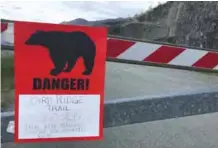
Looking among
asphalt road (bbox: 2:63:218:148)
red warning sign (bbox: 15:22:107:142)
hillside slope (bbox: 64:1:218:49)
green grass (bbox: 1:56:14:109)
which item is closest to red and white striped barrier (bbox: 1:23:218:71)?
asphalt road (bbox: 2:63:218:148)

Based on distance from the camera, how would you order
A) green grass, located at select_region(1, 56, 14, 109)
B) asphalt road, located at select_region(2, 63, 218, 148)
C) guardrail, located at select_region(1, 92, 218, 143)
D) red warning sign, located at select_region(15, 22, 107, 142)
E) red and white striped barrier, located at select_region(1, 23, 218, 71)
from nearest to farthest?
1. red warning sign, located at select_region(15, 22, 107, 142)
2. guardrail, located at select_region(1, 92, 218, 143)
3. red and white striped barrier, located at select_region(1, 23, 218, 71)
4. asphalt road, located at select_region(2, 63, 218, 148)
5. green grass, located at select_region(1, 56, 14, 109)

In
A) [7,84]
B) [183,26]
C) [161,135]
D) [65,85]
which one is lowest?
[161,135]

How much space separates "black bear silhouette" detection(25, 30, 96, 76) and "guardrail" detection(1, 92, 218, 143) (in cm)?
27

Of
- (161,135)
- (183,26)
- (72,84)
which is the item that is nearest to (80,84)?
(72,84)

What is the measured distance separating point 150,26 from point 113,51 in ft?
38.6

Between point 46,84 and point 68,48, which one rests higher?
point 68,48

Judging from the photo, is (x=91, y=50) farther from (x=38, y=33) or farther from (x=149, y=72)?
(x=149, y=72)

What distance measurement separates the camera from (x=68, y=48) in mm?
2316

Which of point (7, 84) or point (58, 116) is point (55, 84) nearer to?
point (58, 116)

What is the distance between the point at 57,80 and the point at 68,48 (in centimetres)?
19

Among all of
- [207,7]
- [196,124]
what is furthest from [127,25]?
[196,124]

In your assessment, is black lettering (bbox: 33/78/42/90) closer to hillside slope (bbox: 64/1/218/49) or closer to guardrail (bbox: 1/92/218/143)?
guardrail (bbox: 1/92/218/143)

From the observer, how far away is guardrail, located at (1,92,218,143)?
2.38 metres

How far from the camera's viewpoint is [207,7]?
13.2m
